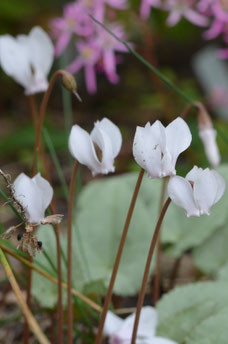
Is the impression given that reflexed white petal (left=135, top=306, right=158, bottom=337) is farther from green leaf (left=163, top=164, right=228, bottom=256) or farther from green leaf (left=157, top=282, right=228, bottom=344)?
green leaf (left=163, top=164, right=228, bottom=256)

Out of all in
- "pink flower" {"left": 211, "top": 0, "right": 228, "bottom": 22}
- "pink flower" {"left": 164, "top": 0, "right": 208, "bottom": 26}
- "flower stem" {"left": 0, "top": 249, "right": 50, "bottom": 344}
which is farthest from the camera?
"pink flower" {"left": 164, "top": 0, "right": 208, "bottom": 26}

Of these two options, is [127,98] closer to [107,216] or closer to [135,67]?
[135,67]

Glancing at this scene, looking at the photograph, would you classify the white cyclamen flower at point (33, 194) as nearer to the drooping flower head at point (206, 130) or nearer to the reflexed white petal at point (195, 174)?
the reflexed white petal at point (195, 174)

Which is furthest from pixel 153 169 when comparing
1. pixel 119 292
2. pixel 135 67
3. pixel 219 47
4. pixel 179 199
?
pixel 135 67

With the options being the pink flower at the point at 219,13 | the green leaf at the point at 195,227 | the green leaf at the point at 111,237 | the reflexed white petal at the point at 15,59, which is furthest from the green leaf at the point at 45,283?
the pink flower at the point at 219,13

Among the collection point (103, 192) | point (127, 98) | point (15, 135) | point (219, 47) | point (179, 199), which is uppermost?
point (219, 47)

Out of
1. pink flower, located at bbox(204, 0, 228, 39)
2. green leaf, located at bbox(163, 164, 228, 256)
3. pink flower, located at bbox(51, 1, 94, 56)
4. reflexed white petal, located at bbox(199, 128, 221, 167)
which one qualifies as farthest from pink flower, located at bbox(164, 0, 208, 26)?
reflexed white petal, located at bbox(199, 128, 221, 167)
